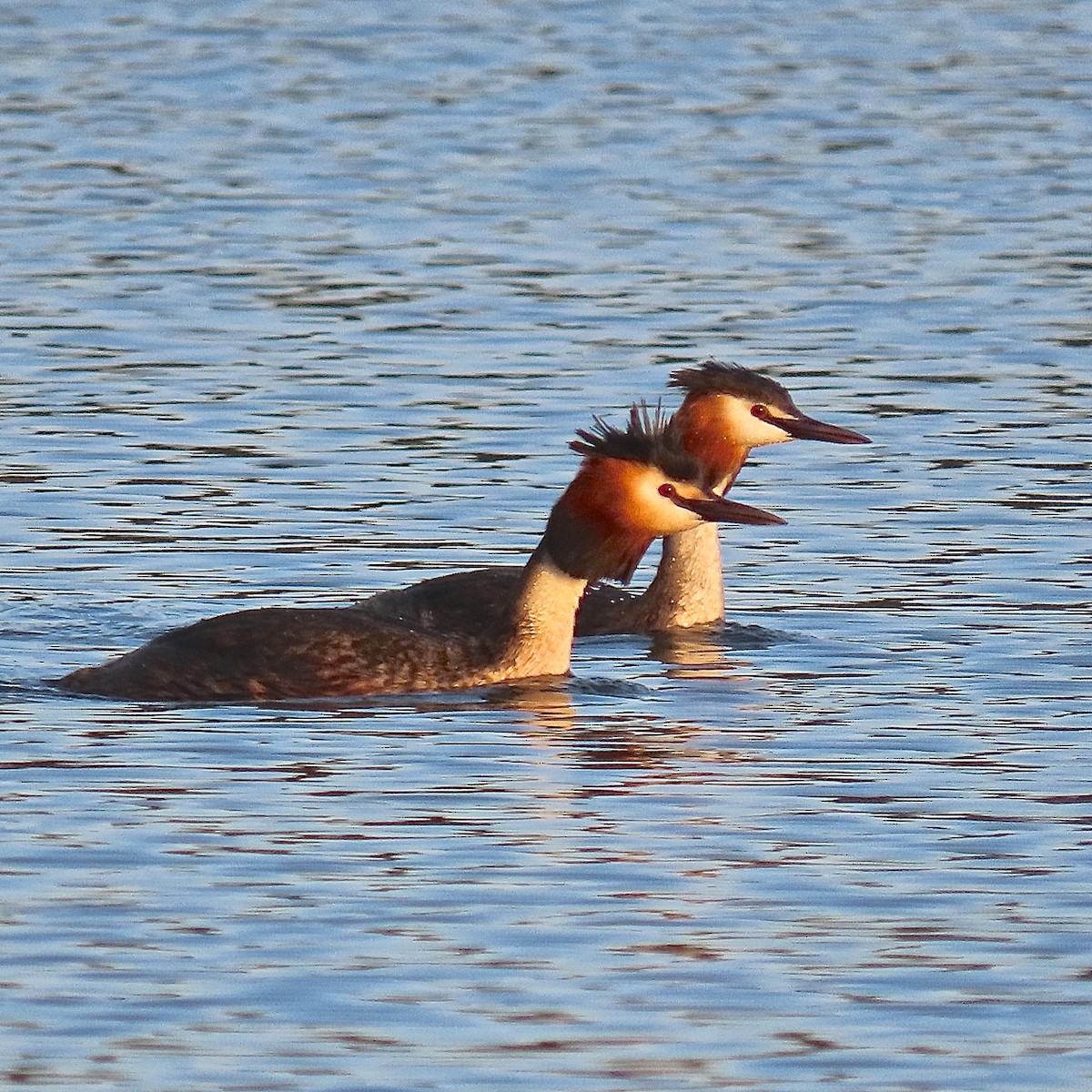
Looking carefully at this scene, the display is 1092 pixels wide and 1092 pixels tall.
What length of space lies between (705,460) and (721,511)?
2.41 m

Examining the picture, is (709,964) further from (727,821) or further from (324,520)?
(324,520)

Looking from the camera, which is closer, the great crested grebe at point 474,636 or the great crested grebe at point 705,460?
the great crested grebe at point 474,636

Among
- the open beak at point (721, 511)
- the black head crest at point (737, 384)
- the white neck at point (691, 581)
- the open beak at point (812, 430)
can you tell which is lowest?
the white neck at point (691, 581)

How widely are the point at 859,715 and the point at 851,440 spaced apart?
321cm

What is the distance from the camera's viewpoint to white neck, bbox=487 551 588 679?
552 inches

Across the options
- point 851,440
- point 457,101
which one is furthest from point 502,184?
point 851,440

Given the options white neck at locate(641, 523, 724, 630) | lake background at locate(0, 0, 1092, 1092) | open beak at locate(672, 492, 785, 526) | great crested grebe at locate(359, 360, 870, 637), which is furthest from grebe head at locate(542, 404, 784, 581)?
white neck at locate(641, 523, 724, 630)

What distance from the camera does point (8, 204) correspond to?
29062 mm

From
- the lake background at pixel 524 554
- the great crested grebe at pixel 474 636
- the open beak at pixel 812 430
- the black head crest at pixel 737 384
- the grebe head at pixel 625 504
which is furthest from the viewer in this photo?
the black head crest at pixel 737 384

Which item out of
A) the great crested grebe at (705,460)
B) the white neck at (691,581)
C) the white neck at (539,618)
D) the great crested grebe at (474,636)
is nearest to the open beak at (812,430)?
the great crested grebe at (705,460)

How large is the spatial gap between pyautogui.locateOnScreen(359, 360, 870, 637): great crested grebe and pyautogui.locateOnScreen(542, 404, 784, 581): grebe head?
1.40 m

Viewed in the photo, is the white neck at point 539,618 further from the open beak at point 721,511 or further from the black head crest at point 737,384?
the black head crest at point 737,384

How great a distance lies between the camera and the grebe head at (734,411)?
16438 mm

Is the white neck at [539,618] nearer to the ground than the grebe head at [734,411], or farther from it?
nearer to the ground
